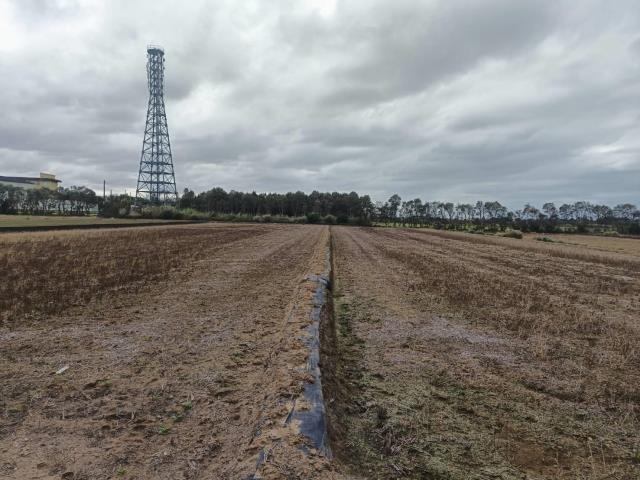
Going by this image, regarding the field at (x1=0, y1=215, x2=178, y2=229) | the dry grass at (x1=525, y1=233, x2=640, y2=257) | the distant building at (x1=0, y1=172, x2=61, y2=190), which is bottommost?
the dry grass at (x1=525, y1=233, x2=640, y2=257)

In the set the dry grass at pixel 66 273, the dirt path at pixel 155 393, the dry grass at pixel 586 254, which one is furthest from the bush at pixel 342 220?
the dirt path at pixel 155 393

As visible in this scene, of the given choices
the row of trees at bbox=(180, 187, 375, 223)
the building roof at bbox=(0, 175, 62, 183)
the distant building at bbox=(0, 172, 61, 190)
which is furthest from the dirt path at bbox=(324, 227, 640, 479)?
the building roof at bbox=(0, 175, 62, 183)

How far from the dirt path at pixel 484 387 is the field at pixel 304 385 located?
23 mm

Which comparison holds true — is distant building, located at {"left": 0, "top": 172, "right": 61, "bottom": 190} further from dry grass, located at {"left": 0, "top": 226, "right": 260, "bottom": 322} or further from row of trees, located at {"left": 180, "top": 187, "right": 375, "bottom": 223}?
dry grass, located at {"left": 0, "top": 226, "right": 260, "bottom": 322}

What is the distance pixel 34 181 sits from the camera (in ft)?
534

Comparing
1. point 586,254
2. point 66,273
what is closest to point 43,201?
point 66,273

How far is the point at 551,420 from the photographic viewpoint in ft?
13.1

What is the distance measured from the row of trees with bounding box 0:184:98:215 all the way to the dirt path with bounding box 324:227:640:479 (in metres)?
110

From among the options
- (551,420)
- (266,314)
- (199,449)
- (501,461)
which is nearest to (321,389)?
(199,449)

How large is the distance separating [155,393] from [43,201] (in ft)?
431

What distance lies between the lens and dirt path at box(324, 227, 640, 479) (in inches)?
130

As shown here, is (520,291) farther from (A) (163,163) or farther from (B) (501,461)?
(A) (163,163)

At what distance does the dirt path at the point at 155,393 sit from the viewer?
302cm

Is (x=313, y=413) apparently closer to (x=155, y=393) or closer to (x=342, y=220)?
(x=155, y=393)
